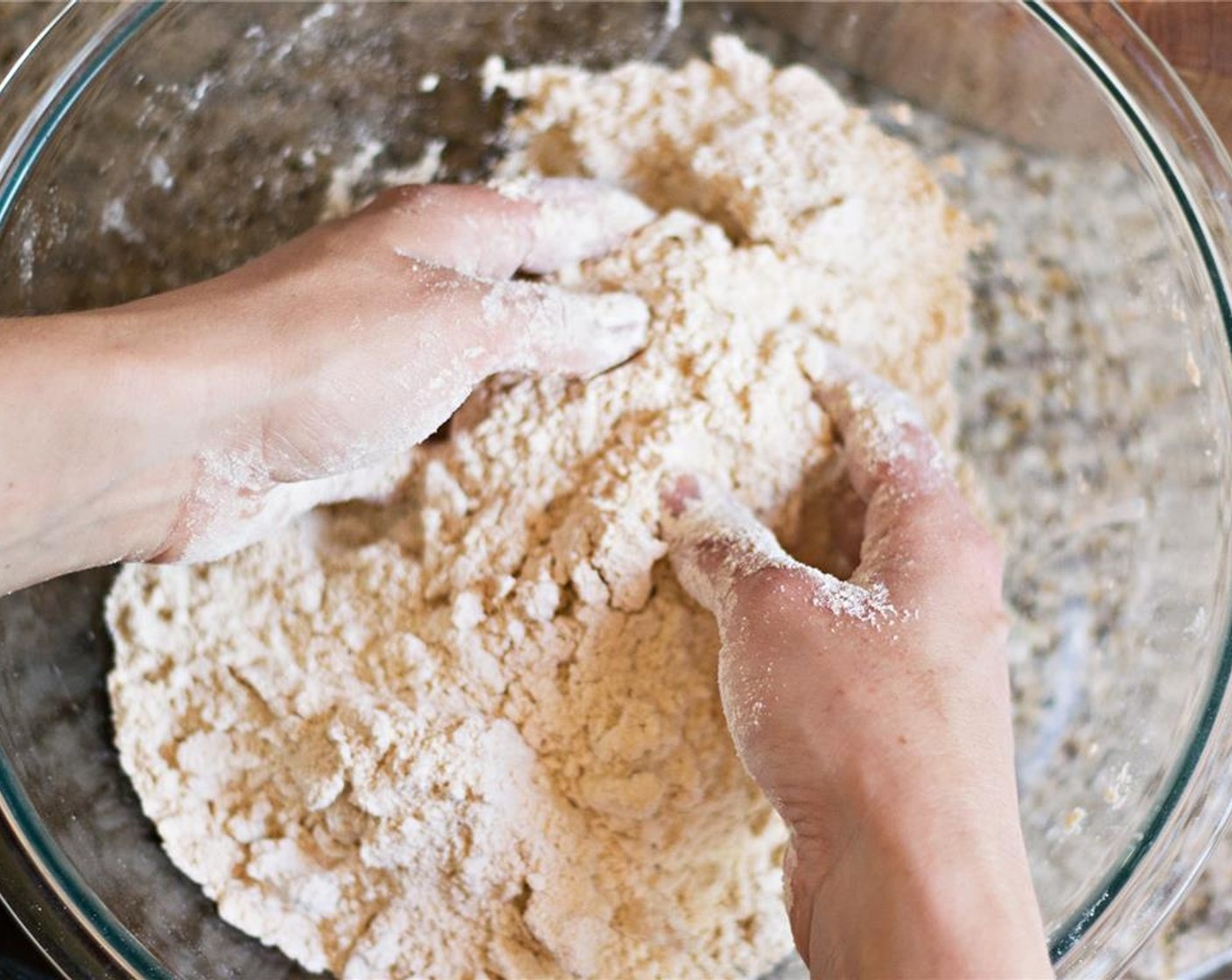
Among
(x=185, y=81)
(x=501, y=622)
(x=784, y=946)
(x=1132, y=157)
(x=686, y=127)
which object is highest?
(x=1132, y=157)

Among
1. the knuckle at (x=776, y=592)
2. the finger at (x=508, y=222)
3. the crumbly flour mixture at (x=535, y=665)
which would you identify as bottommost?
the crumbly flour mixture at (x=535, y=665)

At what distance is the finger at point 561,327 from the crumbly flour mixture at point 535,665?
0.02m

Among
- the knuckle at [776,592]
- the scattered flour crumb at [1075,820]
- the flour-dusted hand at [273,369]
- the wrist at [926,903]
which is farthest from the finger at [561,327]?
the scattered flour crumb at [1075,820]

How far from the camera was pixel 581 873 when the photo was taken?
2.72ft

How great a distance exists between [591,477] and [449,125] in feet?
1.41

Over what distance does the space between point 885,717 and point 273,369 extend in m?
0.45

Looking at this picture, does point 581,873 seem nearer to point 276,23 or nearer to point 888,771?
point 888,771

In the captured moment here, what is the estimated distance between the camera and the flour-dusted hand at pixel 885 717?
2.08ft

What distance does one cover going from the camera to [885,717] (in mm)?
692

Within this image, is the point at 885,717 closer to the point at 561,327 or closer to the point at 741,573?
the point at 741,573

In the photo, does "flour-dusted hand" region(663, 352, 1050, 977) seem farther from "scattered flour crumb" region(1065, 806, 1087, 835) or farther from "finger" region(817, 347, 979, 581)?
"scattered flour crumb" region(1065, 806, 1087, 835)

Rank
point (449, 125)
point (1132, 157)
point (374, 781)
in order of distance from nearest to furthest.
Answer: point (374, 781)
point (1132, 157)
point (449, 125)

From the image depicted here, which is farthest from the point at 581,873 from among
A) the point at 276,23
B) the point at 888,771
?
the point at 276,23

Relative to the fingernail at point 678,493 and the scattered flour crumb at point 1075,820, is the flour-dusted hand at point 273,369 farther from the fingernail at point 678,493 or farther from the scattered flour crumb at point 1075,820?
the scattered flour crumb at point 1075,820
